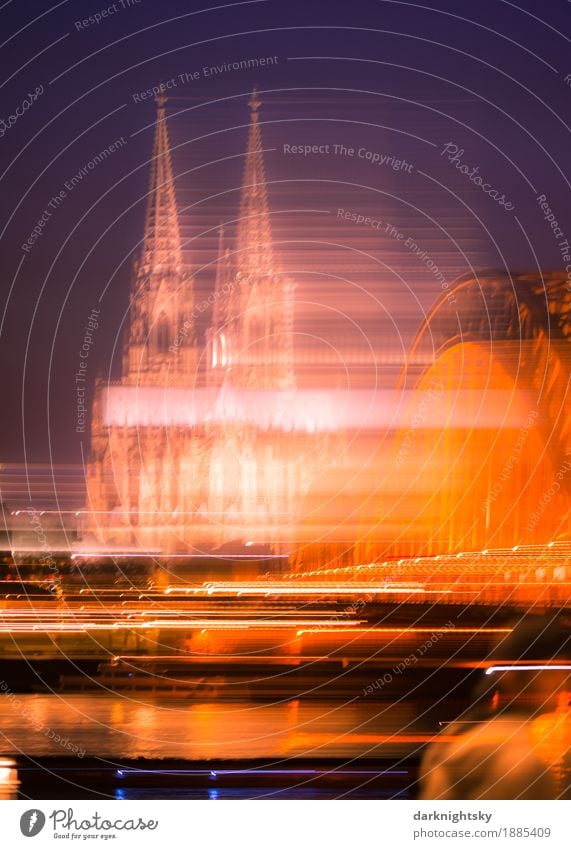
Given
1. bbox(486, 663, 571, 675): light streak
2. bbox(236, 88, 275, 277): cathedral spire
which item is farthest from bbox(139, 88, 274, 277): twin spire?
bbox(486, 663, 571, 675): light streak

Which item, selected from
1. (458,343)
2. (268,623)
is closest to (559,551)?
(458,343)

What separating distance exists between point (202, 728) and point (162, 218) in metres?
2.44

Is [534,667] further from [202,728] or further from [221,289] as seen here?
[221,289]

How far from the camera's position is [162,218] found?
4.47 metres

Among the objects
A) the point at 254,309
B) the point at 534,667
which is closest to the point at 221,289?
the point at 254,309

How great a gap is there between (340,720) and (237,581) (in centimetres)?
92

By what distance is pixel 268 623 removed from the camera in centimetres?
540

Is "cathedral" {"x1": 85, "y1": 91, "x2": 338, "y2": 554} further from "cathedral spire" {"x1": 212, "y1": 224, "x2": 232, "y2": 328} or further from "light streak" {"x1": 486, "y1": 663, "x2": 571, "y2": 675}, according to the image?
"light streak" {"x1": 486, "y1": 663, "x2": 571, "y2": 675}

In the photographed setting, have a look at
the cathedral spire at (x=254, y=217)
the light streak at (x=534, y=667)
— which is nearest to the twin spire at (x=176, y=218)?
the cathedral spire at (x=254, y=217)

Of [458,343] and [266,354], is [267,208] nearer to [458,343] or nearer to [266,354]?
[266,354]

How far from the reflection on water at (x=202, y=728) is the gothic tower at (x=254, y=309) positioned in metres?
1.68

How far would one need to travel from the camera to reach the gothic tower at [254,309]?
4.48m
